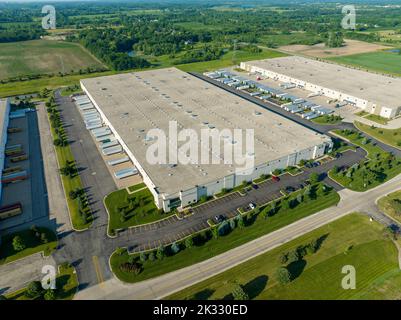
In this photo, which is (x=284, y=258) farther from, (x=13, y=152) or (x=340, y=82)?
(x=340, y=82)

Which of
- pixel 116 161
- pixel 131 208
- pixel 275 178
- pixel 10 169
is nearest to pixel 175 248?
pixel 131 208

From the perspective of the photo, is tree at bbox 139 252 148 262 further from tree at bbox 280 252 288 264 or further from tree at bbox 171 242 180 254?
tree at bbox 280 252 288 264

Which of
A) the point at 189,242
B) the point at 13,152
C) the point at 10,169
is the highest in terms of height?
the point at 13,152

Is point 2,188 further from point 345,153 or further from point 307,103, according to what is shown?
point 307,103

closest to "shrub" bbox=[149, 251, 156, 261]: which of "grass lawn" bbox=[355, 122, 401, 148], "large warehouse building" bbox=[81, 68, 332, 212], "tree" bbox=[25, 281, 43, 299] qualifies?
"large warehouse building" bbox=[81, 68, 332, 212]
